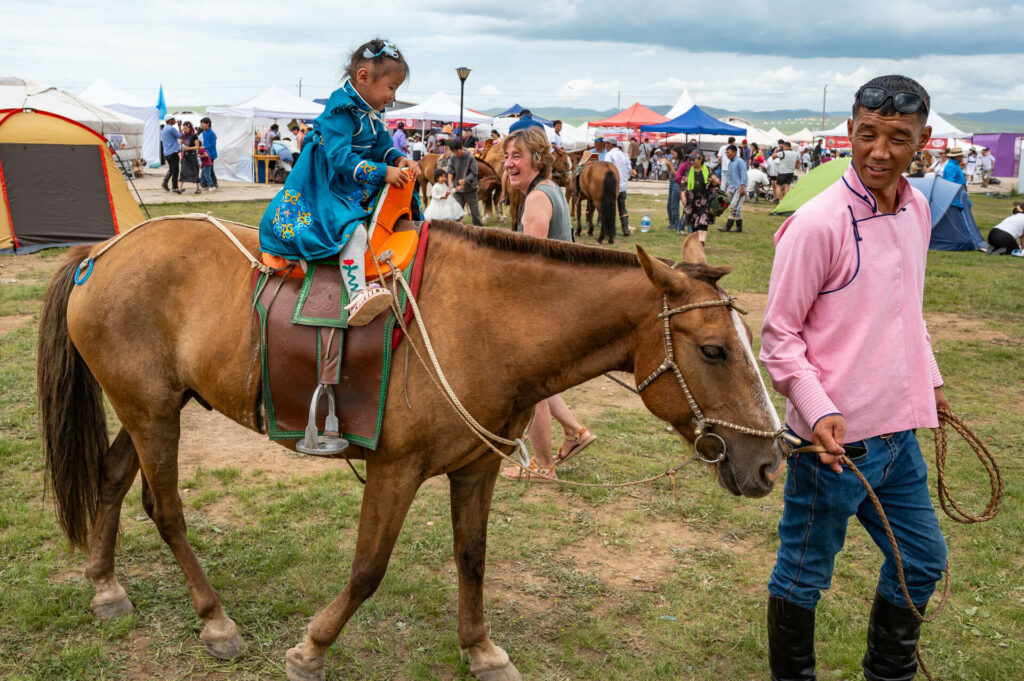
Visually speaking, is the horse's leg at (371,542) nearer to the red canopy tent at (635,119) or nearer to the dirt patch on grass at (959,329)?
the dirt patch on grass at (959,329)

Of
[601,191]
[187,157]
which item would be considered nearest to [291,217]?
[601,191]

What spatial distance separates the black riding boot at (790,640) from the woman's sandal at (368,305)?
1709mm

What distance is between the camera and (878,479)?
2514 mm

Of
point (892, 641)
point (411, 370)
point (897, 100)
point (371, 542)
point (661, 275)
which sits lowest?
Result: point (892, 641)

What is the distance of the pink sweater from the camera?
2.41 m

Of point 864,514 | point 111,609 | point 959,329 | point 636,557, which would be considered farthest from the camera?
point 959,329

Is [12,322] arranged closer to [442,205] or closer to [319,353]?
[442,205]

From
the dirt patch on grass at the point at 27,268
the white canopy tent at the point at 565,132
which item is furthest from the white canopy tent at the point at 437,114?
the dirt patch on grass at the point at 27,268

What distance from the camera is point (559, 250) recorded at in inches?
112

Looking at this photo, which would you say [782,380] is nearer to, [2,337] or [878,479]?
[878,479]

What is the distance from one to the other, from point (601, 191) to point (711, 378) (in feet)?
44.0

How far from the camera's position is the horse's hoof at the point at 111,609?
354 cm

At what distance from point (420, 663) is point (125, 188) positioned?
42.4 ft

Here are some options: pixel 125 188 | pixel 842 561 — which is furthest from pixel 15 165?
pixel 842 561
